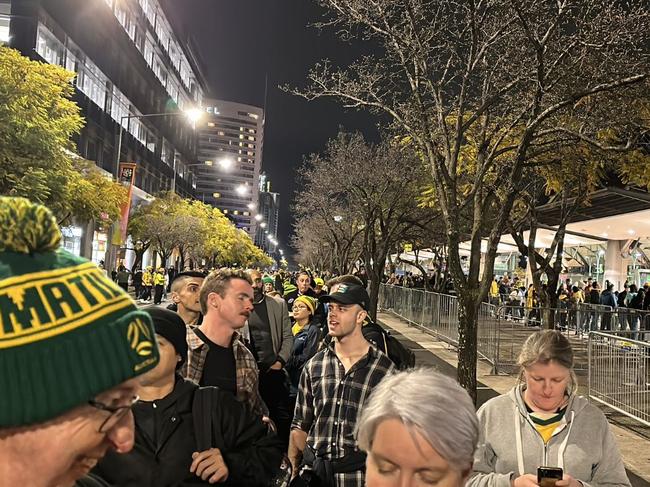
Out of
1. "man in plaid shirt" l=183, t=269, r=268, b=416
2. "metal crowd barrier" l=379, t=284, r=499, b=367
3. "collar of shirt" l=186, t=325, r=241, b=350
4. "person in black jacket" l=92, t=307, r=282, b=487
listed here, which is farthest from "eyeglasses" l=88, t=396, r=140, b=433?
"metal crowd barrier" l=379, t=284, r=499, b=367

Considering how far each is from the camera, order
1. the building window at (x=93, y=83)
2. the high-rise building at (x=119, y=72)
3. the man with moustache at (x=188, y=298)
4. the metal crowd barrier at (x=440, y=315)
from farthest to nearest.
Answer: the building window at (x=93, y=83) → the high-rise building at (x=119, y=72) → the metal crowd barrier at (x=440, y=315) → the man with moustache at (x=188, y=298)

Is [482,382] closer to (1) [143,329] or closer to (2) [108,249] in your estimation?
(1) [143,329]

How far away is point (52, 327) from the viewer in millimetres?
1046

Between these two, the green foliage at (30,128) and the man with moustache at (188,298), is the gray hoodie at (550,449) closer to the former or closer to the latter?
the man with moustache at (188,298)

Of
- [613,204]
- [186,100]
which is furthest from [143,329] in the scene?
[186,100]

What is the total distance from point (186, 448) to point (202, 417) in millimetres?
144

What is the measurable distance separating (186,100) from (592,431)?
298 feet

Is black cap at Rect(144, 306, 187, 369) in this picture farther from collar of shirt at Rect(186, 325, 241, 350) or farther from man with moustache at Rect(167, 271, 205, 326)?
man with moustache at Rect(167, 271, 205, 326)

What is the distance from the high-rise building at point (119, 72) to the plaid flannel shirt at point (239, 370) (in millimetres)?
24066

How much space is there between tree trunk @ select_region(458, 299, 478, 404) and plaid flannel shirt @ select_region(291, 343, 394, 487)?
4440 mm

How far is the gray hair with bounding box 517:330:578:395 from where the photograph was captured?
3.06m

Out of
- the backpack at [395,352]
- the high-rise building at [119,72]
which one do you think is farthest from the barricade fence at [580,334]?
the high-rise building at [119,72]

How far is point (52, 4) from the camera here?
122 ft

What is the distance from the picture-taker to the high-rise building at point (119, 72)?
120 ft
